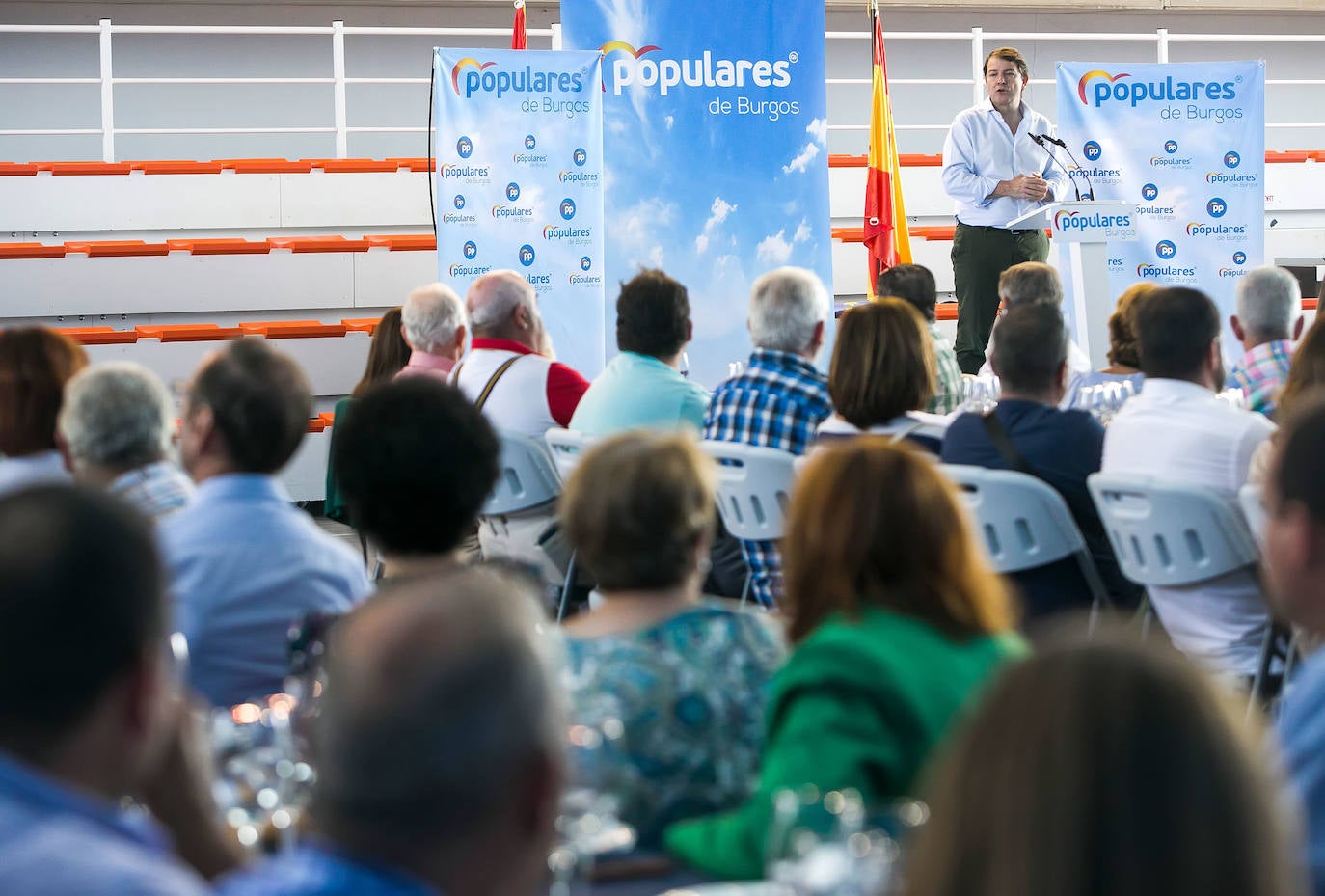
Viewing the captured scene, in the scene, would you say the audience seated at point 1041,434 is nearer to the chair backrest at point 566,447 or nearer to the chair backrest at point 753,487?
the chair backrest at point 753,487

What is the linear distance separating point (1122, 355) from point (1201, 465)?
1.18m

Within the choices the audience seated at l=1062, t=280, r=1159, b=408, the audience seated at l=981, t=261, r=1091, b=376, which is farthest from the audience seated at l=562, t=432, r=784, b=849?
the audience seated at l=981, t=261, r=1091, b=376

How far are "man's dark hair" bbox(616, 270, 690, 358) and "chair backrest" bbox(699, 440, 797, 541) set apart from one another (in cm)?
56

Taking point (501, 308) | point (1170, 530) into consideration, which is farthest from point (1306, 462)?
point (501, 308)

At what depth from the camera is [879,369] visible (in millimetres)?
3562

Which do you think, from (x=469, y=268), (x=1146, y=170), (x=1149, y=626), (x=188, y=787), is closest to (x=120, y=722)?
(x=188, y=787)

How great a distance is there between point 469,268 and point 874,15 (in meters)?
2.80

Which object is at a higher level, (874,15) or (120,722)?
(874,15)

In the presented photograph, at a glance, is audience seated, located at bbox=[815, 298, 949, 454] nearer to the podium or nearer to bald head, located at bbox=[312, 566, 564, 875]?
bald head, located at bbox=[312, 566, 564, 875]

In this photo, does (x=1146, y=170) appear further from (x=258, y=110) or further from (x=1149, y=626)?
(x=258, y=110)

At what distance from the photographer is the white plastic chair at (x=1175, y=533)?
3033 mm

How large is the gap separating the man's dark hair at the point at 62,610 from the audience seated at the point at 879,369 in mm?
2585

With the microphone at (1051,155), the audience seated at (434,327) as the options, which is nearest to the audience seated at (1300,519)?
the audience seated at (434,327)

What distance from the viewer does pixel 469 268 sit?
6562 mm
